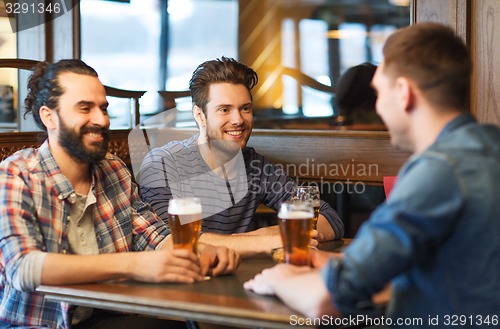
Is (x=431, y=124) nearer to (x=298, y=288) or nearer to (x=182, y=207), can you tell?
(x=298, y=288)

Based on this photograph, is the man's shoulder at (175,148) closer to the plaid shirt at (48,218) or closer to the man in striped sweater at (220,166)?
the man in striped sweater at (220,166)

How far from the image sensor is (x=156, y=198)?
2.84 metres

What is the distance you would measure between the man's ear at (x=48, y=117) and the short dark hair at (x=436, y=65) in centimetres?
127

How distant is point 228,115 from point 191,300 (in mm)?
1446

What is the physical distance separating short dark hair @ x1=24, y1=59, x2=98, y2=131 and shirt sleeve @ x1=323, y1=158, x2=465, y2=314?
4.32 ft

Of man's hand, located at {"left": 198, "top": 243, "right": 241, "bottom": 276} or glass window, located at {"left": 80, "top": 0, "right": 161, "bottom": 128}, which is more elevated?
glass window, located at {"left": 80, "top": 0, "right": 161, "bottom": 128}

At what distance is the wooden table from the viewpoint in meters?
1.66

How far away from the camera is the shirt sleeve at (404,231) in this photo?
138 centimetres

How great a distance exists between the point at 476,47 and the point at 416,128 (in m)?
1.76

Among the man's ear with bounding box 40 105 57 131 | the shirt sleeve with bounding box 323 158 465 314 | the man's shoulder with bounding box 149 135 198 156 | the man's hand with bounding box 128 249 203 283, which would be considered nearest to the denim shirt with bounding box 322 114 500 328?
the shirt sleeve with bounding box 323 158 465 314

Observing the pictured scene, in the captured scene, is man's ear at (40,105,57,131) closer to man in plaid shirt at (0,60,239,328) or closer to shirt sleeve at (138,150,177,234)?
man in plaid shirt at (0,60,239,328)

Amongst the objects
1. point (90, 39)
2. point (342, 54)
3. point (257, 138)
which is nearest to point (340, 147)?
point (257, 138)

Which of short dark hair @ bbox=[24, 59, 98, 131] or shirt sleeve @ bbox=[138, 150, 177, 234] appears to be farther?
shirt sleeve @ bbox=[138, 150, 177, 234]

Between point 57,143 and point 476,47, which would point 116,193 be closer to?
point 57,143
